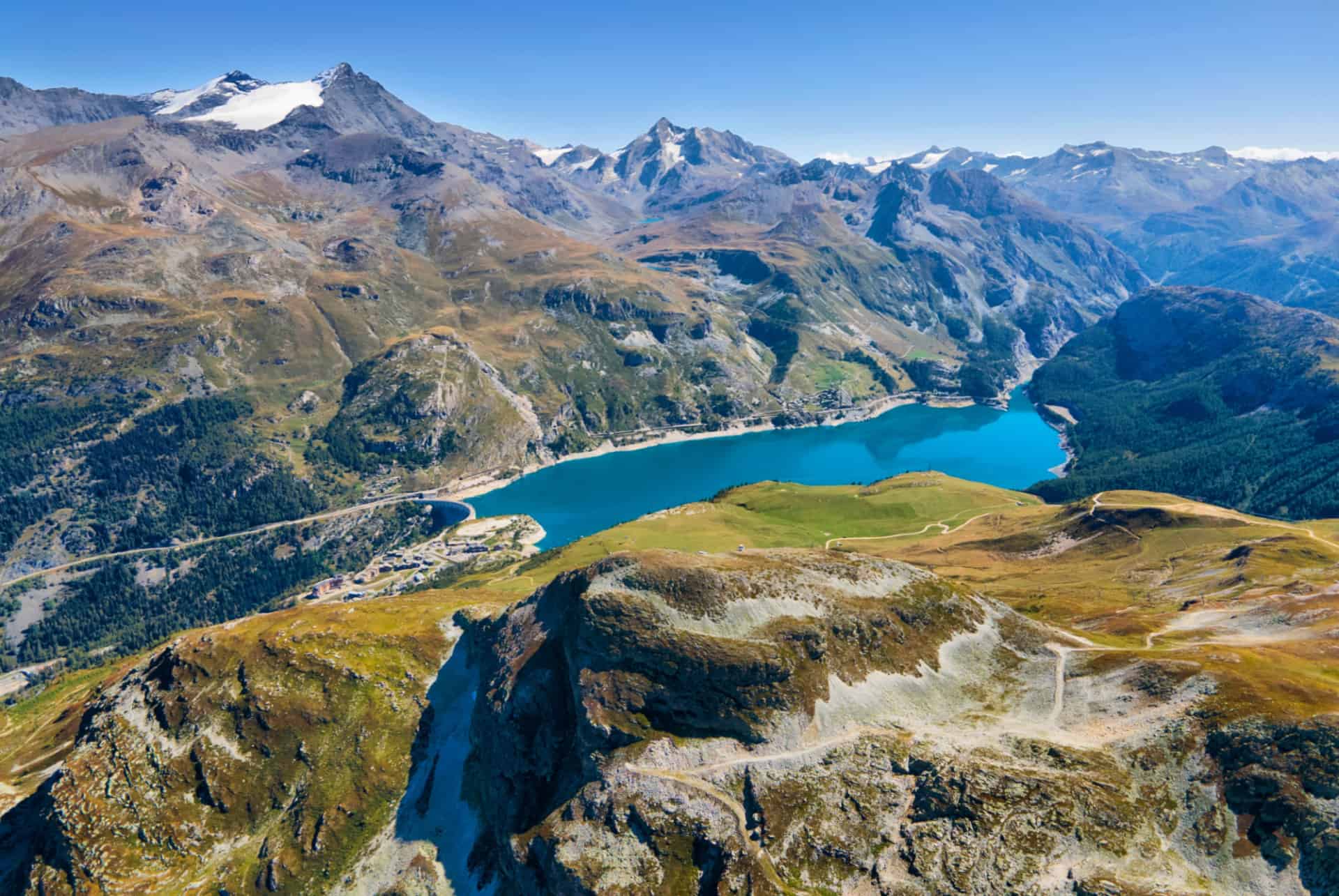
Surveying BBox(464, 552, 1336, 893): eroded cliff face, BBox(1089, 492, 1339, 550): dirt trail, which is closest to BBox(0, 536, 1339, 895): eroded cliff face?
BBox(464, 552, 1336, 893): eroded cliff face

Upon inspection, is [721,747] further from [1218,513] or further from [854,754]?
[1218,513]

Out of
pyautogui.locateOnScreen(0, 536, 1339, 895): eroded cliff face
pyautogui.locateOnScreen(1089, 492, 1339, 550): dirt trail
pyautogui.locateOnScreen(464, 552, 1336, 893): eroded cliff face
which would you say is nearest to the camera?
pyautogui.locateOnScreen(464, 552, 1336, 893): eroded cliff face

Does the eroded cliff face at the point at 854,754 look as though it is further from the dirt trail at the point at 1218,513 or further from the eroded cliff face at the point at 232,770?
the dirt trail at the point at 1218,513

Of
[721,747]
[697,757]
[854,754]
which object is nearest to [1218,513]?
[854,754]

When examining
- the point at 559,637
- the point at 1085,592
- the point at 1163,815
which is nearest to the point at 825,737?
the point at 1163,815

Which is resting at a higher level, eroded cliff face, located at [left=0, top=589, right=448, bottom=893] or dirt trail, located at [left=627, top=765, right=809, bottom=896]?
dirt trail, located at [left=627, top=765, right=809, bottom=896]

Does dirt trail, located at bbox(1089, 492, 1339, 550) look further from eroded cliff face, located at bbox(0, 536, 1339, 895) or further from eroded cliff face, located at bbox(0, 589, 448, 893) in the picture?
eroded cliff face, located at bbox(0, 589, 448, 893)

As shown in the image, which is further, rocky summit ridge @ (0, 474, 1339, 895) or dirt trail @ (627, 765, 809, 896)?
dirt trail @ (627, 765, 809, 896)

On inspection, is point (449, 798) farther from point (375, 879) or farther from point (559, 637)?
point (559, 637)
